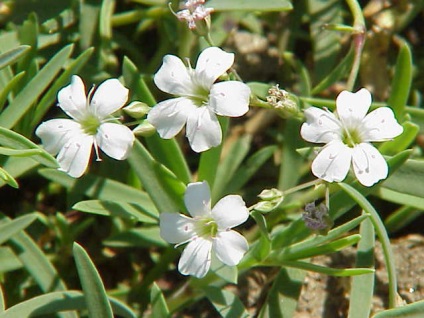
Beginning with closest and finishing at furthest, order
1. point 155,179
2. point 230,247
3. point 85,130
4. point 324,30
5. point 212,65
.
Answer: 1. point 230,247
2. point 212,65
3. point 85,130
4. point 155,179
5. point 324,30

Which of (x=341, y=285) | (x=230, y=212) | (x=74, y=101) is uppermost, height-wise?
(x=74, y=101)

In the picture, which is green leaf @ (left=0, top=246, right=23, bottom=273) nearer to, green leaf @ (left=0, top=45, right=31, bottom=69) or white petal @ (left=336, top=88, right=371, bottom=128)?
green leaf @ (left=0, top=45, right=31, bottom=69)

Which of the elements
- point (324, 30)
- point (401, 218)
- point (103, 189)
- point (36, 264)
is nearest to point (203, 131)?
point (103, 189)

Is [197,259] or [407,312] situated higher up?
[197,259]

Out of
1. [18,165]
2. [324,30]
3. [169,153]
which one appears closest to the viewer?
[169,153]

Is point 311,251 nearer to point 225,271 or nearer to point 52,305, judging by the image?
point 225,271
